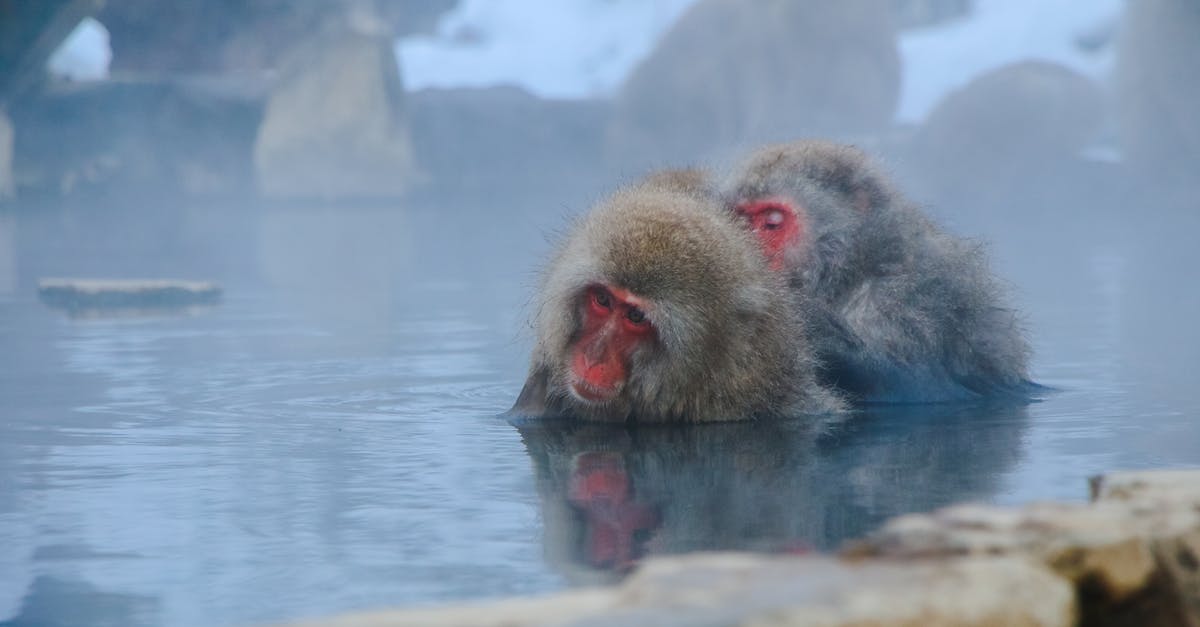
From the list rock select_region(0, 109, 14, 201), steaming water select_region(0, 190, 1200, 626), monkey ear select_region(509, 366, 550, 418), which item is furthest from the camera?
rock select_region(0, 109, 14, 201)

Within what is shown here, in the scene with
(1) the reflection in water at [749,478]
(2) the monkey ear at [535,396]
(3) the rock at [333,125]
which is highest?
(3) the rock at [333,125]

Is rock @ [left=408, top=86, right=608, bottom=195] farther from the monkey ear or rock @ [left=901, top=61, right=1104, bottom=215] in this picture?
the monkey ear

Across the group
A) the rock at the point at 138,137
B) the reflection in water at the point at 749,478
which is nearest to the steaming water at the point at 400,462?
the reflection in water at the point at 749,478

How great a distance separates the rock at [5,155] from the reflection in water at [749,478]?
55.1 ft

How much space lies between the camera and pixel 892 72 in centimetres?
2561

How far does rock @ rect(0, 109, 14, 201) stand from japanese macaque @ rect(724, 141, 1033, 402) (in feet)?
54.3

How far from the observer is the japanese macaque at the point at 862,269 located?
4.54 meters

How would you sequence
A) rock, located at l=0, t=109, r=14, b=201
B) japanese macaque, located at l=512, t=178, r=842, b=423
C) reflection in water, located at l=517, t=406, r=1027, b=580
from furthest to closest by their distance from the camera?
rock, located at l=0, t=109, r=14, b=201
japanese macaque, located at l=512, t=178, r=842, b=423
reflection in water, located at l=517, t=406, r=1027, b=580

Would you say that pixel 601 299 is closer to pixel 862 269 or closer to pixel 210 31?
pixel 862 269

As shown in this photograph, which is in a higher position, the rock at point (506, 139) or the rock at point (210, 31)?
the rock at point (210, 31)

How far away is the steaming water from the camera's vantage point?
95.8 inches

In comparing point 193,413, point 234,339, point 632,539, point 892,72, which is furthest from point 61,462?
point 892,72

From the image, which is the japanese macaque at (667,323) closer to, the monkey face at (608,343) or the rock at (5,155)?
the monkey face at (608,343)

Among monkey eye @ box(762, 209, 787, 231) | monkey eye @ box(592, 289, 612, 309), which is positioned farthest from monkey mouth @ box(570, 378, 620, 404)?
monkey eye @ box(762, 209, 787, 231)
